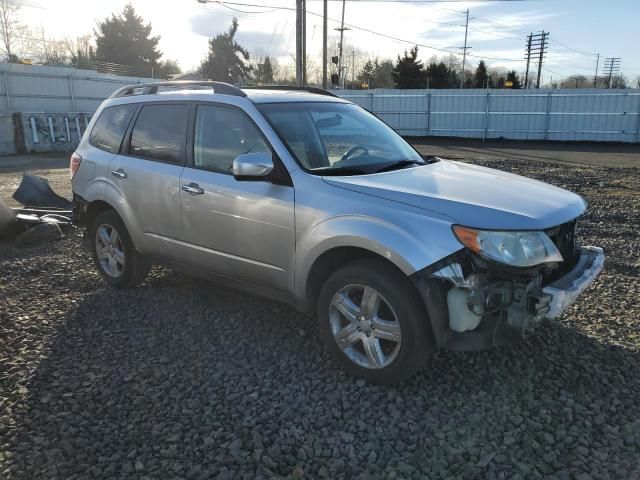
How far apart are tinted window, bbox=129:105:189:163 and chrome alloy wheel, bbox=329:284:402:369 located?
1900mm

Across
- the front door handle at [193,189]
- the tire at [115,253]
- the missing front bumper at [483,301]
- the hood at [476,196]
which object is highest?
the hood at [476,196]

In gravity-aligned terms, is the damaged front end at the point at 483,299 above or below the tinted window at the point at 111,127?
below

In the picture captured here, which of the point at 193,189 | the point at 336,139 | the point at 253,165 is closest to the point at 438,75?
the point at 336,139

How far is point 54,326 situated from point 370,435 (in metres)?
2.85

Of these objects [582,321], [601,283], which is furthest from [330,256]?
[601,283]

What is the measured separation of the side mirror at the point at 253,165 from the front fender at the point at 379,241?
1.65ft

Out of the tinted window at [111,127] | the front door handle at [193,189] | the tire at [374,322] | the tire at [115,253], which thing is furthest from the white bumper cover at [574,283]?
the tinted window at [111,127]

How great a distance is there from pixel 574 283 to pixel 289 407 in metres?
1.85

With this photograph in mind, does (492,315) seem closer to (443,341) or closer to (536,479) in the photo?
(443,341)

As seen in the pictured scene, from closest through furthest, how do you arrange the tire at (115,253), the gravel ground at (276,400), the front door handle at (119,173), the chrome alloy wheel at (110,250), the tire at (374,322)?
1. the gravel ground at (276,400)
2. the tire at (374,322)
3. the front door handle at (119,173)
4. the tire at (115,253)
5. the chrome alloy wheel at (110,250)

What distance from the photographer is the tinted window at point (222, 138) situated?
4059 mm

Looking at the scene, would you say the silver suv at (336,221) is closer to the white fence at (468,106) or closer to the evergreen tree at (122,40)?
the white fence at (468,106)

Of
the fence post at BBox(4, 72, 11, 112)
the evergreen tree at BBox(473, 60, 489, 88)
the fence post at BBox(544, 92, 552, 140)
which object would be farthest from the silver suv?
the evergreen tree at BBox(473, 60, 489, 88)

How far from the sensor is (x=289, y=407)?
331cm
